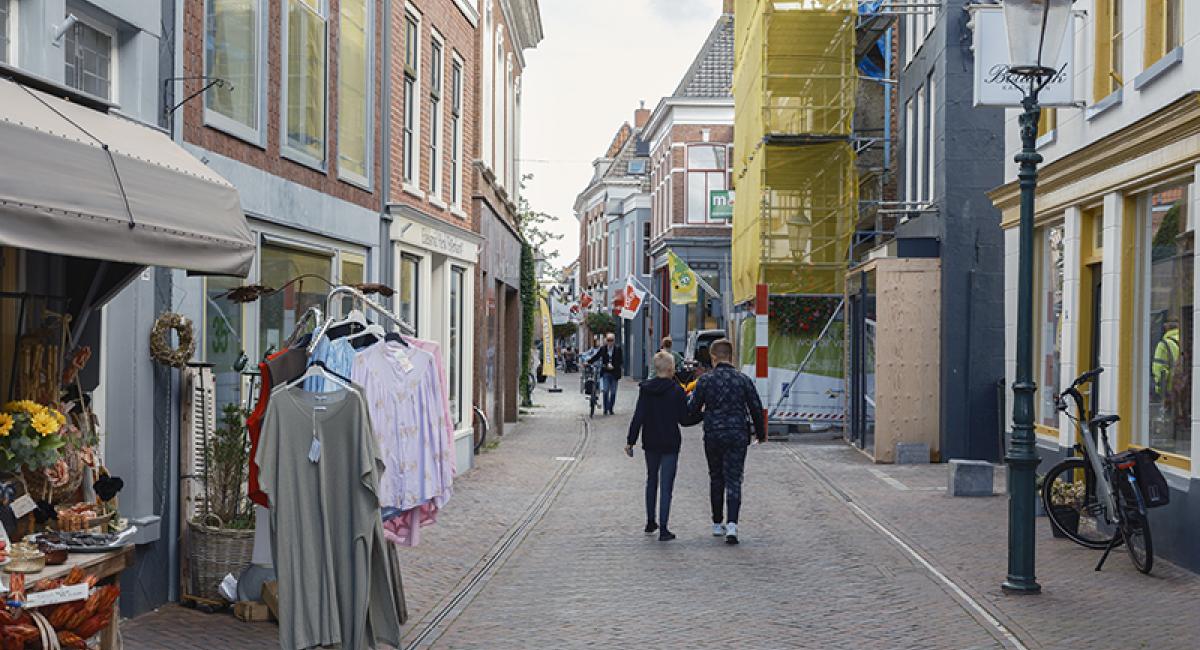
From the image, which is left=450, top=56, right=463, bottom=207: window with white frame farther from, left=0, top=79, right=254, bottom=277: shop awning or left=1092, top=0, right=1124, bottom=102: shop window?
left=0, top=79, right=254, bottom=277: shop awning

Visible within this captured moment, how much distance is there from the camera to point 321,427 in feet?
23.3

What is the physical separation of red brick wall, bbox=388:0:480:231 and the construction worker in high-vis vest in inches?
311

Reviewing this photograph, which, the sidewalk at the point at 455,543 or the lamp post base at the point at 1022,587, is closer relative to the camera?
the sidewalk at the point at 455,543

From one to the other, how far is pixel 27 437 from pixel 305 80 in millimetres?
6010

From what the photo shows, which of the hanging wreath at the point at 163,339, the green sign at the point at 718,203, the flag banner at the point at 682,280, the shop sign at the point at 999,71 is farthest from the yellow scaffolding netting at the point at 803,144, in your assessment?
the green sign at the point at 718,203

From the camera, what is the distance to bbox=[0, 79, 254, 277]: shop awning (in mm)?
5340

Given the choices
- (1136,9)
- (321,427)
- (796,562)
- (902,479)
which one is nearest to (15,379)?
(321,427)

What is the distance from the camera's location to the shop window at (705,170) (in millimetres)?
48688

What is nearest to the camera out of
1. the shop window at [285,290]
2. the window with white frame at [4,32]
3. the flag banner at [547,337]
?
the window with white frame at [4,32]

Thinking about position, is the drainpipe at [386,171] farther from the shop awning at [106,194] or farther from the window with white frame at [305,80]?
the shop awning at [106,194]

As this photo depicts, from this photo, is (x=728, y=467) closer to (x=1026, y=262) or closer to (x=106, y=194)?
(x=1026, y=262)

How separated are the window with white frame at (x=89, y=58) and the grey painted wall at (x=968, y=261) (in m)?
13.8

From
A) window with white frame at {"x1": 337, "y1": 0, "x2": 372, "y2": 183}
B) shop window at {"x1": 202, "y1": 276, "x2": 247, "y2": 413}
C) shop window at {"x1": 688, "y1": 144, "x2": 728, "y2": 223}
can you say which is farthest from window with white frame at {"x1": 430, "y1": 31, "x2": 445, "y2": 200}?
shop window at {"x1": 688, "y1": 144, "x2": 728, "y2": 223}

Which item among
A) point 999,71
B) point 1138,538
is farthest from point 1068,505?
point 999,71
